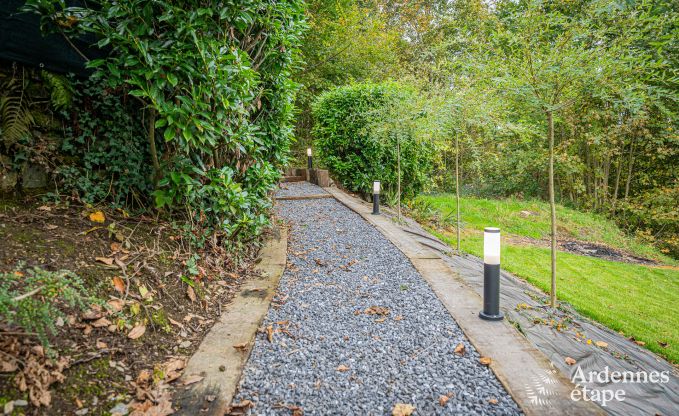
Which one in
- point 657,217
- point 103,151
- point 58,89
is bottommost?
point 657,217

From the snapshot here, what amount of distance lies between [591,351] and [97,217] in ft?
12.8

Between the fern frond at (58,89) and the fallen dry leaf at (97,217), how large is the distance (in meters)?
0.83

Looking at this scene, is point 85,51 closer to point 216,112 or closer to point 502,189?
point 216,112

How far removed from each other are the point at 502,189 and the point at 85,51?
14.5 m

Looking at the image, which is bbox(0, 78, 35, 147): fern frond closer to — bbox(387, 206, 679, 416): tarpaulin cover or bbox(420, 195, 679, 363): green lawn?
bbox(387, 206, 679, 416): tarpaulin cover

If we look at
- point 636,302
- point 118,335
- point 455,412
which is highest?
point 118,335

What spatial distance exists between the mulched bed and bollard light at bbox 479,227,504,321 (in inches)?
82.1

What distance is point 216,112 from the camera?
3.00 meters

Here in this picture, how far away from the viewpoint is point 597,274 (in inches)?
239

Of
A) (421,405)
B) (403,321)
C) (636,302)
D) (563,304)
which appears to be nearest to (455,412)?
(421,405)

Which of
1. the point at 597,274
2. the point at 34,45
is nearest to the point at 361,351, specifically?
the point at 34,45

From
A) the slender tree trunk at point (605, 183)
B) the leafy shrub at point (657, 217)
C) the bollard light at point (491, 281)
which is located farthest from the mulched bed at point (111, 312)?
the slender tree trunk at point (605, 183)

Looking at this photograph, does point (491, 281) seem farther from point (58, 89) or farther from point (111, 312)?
point (58, 89)

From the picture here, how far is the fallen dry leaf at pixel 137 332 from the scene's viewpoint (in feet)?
7.11
